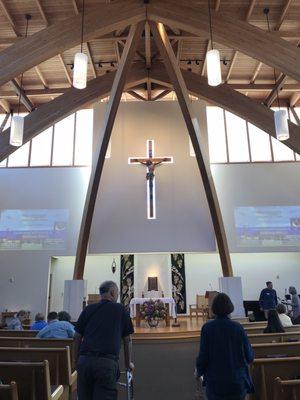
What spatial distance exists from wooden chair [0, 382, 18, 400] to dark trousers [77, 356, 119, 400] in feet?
1.44

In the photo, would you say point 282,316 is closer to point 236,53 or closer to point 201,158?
point 201,158

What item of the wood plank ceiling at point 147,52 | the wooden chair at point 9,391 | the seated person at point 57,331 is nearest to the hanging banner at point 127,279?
the wood plank ceiling at point 147,52

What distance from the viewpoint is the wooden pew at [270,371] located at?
2.77 metres

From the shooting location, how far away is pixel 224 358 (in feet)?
6.72

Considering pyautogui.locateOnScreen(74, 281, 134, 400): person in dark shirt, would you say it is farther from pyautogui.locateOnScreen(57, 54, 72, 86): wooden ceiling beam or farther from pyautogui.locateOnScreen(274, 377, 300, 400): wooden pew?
pyautogui.locateOnScreen(57, 54, 72, 86): wooden ceiling beam

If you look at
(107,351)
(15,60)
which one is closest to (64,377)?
(107,351)

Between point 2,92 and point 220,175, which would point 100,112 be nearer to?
point 2,92

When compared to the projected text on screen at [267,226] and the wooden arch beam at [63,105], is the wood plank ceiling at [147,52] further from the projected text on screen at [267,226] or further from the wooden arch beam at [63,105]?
the projected text on screen at [267,226]

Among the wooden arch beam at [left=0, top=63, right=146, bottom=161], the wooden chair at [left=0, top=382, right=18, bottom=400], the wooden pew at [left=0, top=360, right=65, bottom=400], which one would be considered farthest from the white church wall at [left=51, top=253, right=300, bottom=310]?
the wooden chair at [left=0, top=382, right=18, bottom=400]

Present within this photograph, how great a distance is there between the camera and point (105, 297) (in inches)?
94.9

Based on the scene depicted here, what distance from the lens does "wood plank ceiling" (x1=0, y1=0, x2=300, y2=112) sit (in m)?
7.16

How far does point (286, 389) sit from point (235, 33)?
5.79m

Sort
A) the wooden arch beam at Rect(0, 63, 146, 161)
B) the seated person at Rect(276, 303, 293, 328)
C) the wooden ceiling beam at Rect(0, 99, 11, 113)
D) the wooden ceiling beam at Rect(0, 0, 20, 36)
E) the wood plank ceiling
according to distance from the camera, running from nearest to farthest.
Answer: the seated person at Rect(276, 303, 293, 328), the wooden ceiling beam at Rect(0, 0, 20, 36), the wood plank ceiling, the wooden arch beam at Rect(0, 63, 146, 161), the wooden ceiling beam at Rect(0, 99, 11, 113)

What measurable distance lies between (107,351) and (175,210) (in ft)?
25.3
